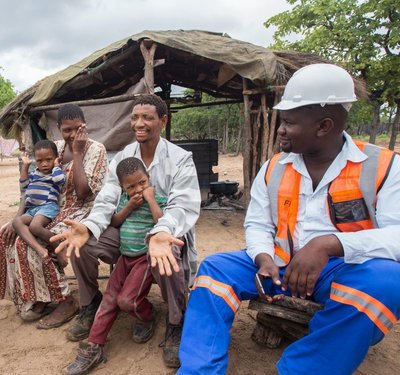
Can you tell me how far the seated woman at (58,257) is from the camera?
258 centimetres

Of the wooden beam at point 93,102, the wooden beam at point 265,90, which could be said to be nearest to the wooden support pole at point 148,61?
the wooden beam at point 93,102

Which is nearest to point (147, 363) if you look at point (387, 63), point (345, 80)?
point (345, 80)

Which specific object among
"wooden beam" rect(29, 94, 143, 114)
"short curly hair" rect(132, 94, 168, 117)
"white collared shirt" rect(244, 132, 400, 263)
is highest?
"wooden beam" rect(29, 94, 143, 114)

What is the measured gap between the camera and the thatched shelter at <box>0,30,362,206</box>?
4789 mm

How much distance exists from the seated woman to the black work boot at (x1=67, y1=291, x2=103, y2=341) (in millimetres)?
289

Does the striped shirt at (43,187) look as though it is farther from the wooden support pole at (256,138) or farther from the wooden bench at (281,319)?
the wooden support pole at (256,138)

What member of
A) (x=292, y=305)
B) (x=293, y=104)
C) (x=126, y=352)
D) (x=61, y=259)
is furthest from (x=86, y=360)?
(x=293, y=104)

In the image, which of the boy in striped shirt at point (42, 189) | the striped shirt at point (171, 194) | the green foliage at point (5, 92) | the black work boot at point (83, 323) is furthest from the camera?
the green foliage at point (5, 92)

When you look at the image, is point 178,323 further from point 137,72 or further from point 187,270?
point 137,72

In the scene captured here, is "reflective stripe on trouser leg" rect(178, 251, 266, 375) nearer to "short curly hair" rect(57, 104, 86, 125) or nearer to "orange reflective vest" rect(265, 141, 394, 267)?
"orange reflective vest" rect(265, 141, 394, 267)

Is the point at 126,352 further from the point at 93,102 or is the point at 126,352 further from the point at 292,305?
the point at 93,102

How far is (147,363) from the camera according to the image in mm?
2121

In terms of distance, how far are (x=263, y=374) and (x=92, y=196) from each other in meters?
1.82

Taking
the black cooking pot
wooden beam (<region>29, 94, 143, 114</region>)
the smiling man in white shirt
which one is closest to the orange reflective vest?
the smiling man in white shirt
